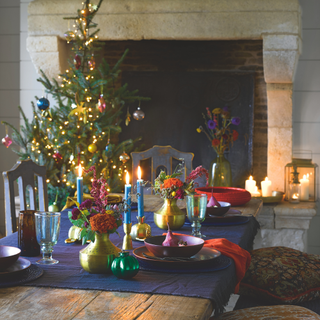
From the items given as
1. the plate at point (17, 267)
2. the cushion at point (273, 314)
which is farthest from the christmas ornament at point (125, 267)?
the cushion at point (273, 314)

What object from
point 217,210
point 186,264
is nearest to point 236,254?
point 186,264

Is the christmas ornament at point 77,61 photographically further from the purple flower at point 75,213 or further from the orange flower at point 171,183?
the purple flower at point 75,213

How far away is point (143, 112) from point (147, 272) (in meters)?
2.82

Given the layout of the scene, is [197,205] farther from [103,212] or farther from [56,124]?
[56,124]

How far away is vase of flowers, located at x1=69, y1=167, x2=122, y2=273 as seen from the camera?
1.23 metres

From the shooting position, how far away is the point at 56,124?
11.7ft

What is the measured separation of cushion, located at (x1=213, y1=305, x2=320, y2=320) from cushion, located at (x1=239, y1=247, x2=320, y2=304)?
27cm

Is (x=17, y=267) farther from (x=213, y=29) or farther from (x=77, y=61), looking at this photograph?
(x=213, y=29)

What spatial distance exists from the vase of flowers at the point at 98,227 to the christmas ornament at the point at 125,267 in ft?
0.18

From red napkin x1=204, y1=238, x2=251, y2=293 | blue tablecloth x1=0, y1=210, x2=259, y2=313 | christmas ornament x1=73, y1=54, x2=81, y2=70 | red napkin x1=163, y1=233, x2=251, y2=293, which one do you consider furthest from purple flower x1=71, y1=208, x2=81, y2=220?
christmas ornament x1=73, y1=54, x2=81, y2=70

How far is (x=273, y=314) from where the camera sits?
1.51m

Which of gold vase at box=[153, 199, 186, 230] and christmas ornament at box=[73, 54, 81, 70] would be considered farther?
christmas ornament at box=[73, 54, 81, 70]

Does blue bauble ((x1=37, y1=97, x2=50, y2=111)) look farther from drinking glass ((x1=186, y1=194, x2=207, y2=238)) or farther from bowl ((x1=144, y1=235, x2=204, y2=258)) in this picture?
bowl ((x1=144, y1=235, x2=204, y2=258))

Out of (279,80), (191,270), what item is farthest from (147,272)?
(279,80)
